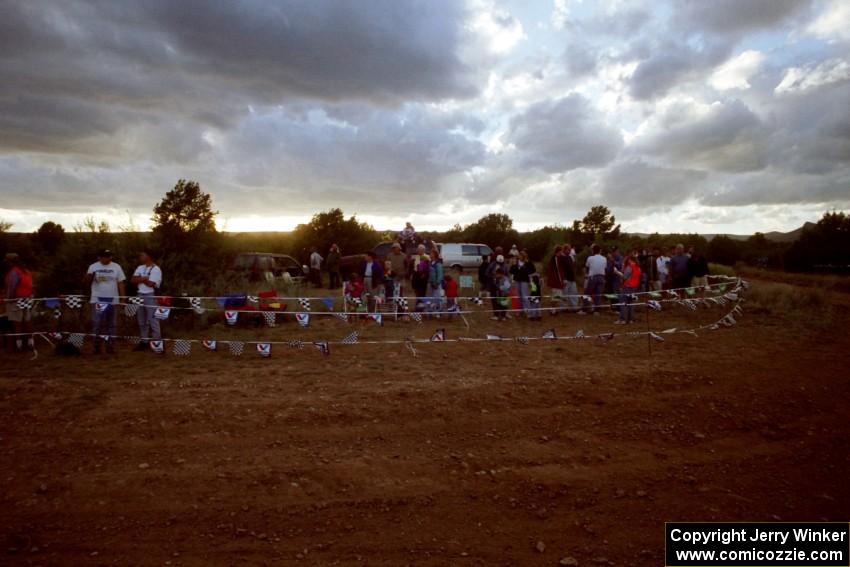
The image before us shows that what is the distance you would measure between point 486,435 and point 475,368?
2.66 m

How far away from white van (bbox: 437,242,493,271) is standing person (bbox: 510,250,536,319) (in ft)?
41.5

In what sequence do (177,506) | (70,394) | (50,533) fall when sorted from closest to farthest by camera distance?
(50,533), (177,506), (70,394)

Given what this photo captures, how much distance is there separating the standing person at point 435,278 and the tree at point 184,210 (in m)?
10.2

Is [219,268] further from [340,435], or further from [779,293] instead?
[779,293]

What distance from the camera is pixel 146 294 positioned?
31.2 ft

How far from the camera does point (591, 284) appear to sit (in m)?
13.6

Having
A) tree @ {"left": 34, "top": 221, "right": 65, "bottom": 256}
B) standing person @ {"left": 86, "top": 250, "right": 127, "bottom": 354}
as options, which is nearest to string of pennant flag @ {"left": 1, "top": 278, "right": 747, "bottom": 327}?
standing person @ {"left": 86, "top": 250, "right": 127, "bottom": 354}

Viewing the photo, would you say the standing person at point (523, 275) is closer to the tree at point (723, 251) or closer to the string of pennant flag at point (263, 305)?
the string of pennant flag at point (263, 305)

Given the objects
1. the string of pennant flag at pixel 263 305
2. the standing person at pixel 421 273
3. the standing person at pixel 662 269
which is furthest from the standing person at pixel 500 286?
the standing person at pixel 662 269

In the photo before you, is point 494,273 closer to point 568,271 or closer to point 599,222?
point 568,271

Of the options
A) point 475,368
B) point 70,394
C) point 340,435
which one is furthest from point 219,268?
point 340,435

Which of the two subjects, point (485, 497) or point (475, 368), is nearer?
point (485, 497)

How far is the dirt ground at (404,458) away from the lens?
395 centimetres

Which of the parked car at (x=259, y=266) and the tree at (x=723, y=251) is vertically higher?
the tree at (x=723, y=251)
